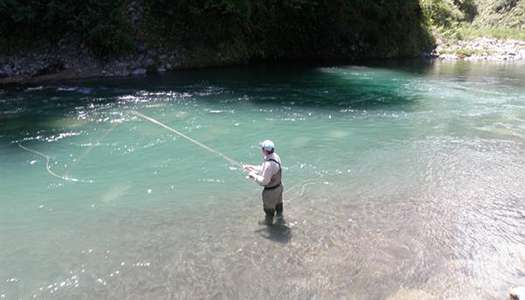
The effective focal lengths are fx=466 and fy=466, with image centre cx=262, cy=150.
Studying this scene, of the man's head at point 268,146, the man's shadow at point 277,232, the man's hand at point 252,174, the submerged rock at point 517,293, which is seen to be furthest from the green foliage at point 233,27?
the submerged rock at point 517,293

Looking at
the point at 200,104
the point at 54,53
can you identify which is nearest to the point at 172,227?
the point at 200,104

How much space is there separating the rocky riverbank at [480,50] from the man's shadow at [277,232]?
25.6 metres

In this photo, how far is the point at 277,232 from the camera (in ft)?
25.7

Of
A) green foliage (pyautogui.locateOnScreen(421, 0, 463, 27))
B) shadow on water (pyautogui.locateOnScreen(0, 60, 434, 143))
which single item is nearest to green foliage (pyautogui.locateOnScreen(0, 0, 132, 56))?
shadow on water (pyautogui.locateOnScreen(0, 60, 434, 143))

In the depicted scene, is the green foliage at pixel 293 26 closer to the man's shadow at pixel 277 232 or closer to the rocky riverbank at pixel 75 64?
the rocky riverbank at pixel 75 64

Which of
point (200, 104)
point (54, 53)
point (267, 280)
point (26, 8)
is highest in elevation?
point (26, 8)

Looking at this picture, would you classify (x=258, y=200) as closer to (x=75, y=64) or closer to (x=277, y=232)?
(x=277, y=232)

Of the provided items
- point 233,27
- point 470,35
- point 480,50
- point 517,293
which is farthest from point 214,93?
point 470,35

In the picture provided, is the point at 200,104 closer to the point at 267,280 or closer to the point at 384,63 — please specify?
the point at 267,280

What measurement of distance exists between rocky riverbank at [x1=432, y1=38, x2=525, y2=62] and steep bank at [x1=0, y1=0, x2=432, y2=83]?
2.33 metres

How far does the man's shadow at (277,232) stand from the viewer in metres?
7.62

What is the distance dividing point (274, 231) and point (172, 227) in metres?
1.76

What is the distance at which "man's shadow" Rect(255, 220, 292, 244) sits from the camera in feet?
25.0

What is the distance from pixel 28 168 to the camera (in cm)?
1043
